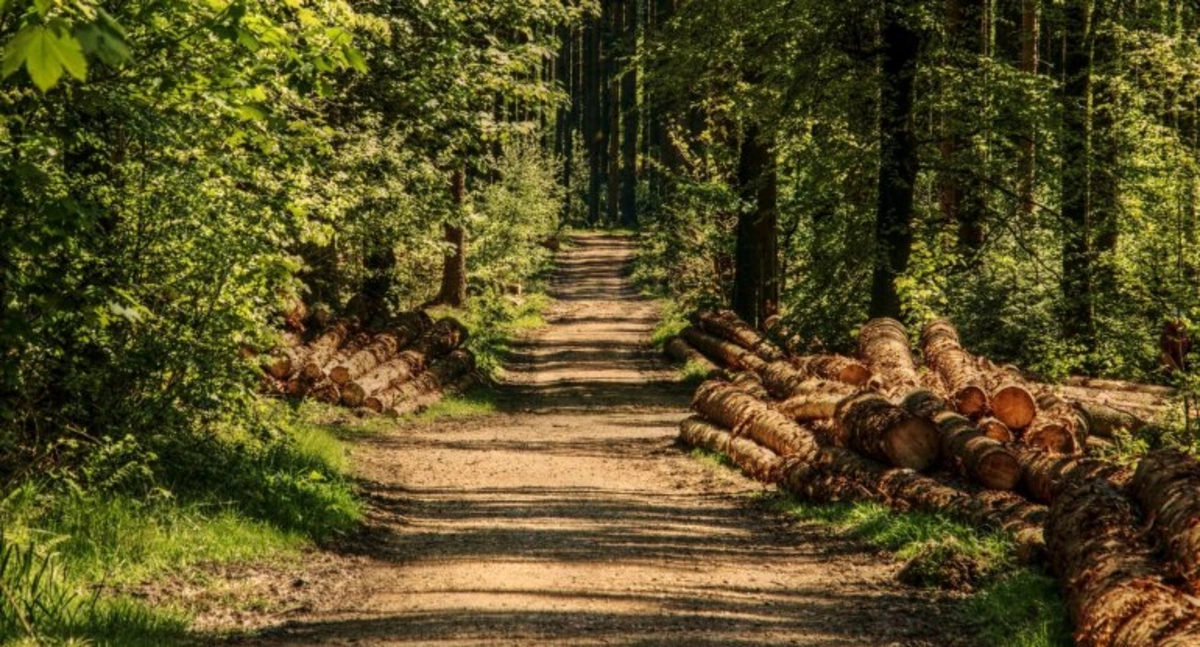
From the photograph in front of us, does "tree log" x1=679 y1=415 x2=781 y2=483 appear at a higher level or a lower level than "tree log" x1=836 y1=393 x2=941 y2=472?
lower

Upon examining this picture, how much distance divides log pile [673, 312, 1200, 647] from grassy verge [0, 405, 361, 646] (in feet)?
16.1

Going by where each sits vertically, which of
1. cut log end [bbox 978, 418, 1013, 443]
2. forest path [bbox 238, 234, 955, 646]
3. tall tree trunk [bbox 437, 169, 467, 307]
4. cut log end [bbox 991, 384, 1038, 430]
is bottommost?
forest path [bbox 238, 234, 955, 646]

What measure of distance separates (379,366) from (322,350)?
37.5 inches

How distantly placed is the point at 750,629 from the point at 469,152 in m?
17.4

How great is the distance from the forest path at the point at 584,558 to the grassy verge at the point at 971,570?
8.6 inches

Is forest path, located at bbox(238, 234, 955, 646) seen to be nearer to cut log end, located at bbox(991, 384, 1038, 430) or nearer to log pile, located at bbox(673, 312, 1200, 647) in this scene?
log pile, located at bbox(673, 312, 1200, 647)

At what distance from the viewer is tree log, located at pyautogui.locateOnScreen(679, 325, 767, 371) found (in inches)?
882

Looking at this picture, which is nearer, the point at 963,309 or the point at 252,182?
the point at 252,182

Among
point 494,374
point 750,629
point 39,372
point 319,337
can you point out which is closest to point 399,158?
point 319,337

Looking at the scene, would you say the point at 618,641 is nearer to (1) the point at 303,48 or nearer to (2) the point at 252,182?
(1) the point at 303,48

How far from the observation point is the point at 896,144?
1733 centimetres

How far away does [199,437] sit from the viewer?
409 inches

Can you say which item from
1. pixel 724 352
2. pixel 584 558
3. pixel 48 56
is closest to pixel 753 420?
pixel 584 558

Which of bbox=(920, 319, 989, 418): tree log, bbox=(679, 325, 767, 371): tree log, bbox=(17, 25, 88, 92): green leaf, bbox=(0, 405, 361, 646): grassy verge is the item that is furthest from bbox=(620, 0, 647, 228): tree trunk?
bbox=(17, 25, 88, 92): green leaf
